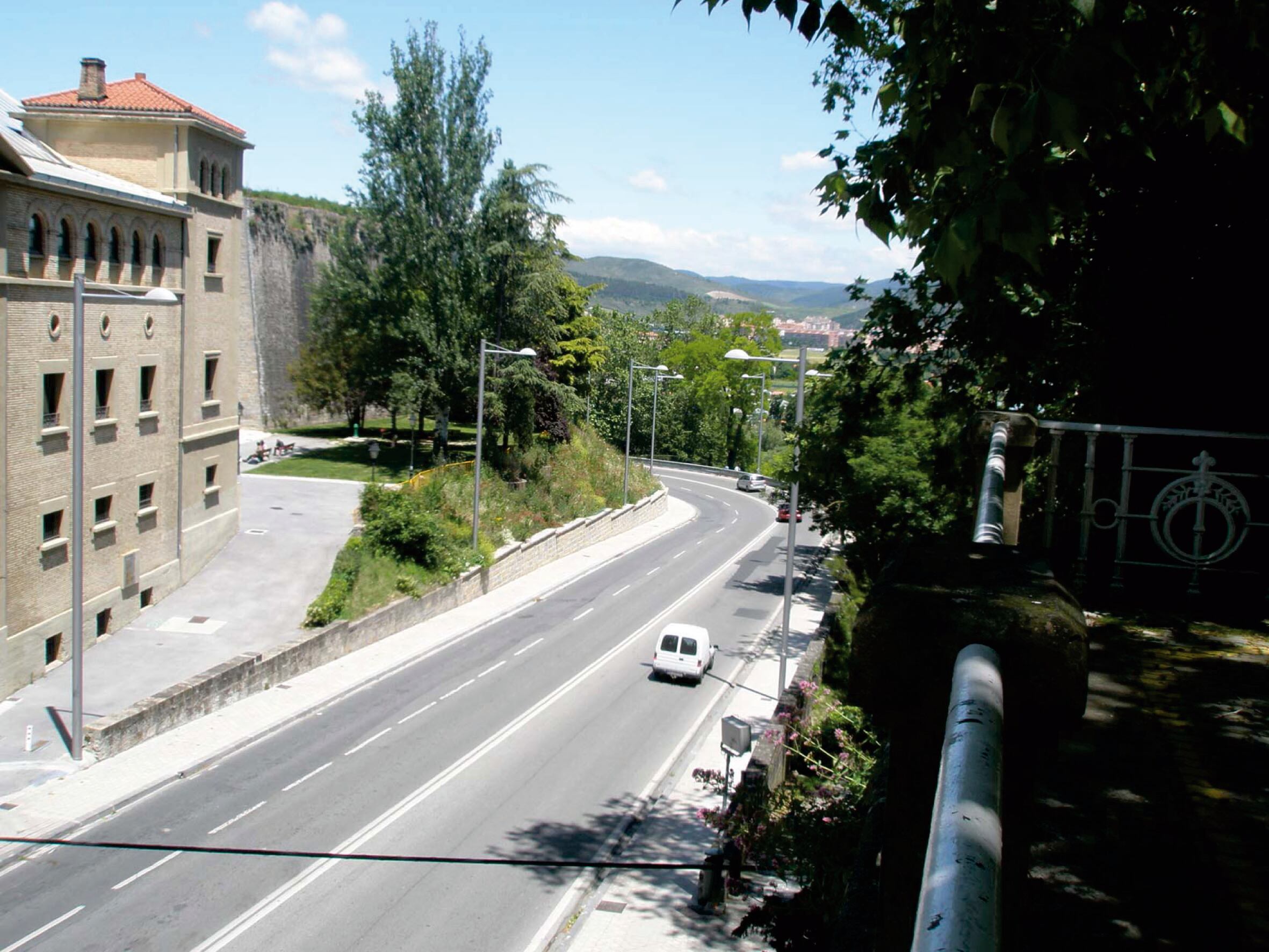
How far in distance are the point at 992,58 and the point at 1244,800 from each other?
333cm

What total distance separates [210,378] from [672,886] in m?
24.1

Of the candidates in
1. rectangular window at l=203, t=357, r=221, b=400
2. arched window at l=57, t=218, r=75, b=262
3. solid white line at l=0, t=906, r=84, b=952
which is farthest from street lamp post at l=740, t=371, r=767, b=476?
solid white line at l=0, t=906, r=84, b=952

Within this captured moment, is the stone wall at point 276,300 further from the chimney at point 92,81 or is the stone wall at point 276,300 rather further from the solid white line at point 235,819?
the solid white line at point 235,819

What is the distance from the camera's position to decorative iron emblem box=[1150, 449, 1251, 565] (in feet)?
21.1

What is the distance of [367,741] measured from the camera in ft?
71.3

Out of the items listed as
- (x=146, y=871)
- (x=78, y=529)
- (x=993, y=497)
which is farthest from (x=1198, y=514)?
(x=78, y=529)

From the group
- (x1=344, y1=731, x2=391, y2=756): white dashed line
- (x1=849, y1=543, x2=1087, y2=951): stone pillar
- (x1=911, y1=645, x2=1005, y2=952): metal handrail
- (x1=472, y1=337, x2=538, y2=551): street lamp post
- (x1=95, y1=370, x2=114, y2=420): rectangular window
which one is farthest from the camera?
(x1=472, y1=337, x2=538, y2=551): street lamp post

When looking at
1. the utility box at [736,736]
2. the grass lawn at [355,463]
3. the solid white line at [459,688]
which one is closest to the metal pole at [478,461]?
the grass lawn at [355,463]

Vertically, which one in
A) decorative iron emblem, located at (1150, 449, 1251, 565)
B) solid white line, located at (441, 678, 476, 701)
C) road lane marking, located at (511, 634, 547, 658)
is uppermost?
decorative iron emblem, located at (1150, 449, 1251, 565)

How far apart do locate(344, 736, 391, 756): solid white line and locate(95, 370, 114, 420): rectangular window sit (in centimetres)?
1146

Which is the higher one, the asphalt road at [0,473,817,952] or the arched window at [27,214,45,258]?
the arched window at [27,214,45,258]

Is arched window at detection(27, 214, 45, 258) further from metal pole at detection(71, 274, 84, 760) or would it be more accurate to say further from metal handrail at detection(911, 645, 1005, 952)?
metal handrail at detection(911, 645, 1005, 952)

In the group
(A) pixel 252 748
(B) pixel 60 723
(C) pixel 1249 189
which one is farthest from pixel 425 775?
(C) pixel 1249 189

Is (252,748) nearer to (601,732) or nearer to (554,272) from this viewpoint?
(601,732)
